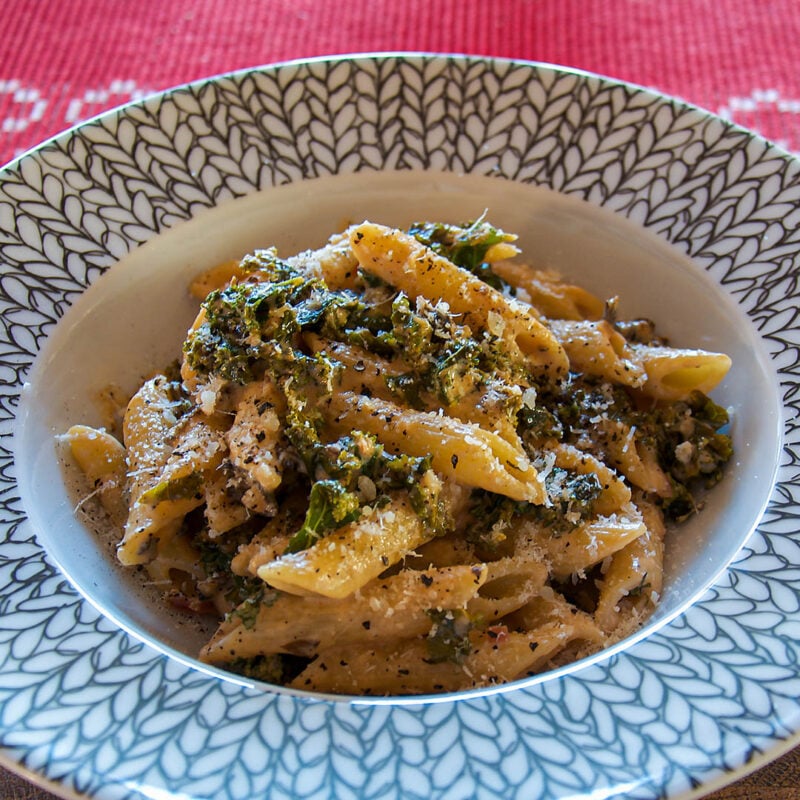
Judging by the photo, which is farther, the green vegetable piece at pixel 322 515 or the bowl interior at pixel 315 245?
the bowl interior at pixel 315 245

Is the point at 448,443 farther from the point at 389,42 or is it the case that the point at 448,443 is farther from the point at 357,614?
the point at 389,42

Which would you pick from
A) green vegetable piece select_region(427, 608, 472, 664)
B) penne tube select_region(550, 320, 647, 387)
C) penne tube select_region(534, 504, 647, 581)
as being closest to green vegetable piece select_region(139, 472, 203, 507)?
green vegetable piece select_region(427, 608, 472, 664)

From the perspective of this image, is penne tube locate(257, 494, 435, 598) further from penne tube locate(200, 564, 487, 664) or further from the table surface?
the table surface

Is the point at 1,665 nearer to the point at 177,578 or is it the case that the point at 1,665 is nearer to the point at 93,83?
the point at 177,578

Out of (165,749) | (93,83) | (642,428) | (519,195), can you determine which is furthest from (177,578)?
(93,83)

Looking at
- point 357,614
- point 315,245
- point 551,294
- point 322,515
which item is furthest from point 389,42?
point 357,614

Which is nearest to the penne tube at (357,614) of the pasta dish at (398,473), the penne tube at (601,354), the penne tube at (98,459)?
the pasta dish at (398,473)

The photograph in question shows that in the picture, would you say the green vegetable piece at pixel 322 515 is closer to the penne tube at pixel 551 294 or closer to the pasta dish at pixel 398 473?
the pasta dish at pixel 398 473
